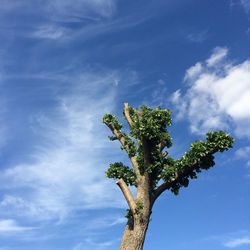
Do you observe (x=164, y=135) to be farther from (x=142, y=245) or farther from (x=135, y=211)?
(x=142, y=245)

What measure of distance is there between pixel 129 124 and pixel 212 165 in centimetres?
713

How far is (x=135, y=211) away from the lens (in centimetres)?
1527

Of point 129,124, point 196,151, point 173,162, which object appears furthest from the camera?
point 129,124

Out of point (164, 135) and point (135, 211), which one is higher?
point (164, 135)

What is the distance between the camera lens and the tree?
602 inches

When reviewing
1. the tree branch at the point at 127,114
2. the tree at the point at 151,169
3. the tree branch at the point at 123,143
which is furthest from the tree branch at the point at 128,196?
the tree branch at the point at 127,114

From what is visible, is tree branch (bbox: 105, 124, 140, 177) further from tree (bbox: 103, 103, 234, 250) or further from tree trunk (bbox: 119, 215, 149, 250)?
tree trunk (bbox: 119, 215, 149, 250)

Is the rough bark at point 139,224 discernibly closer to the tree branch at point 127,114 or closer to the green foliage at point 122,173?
the green foliage at point 122,173

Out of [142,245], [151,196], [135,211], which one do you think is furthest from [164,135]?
[142,245]

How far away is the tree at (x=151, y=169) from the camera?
1529cm

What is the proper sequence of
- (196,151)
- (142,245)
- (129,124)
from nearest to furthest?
1. (142,245)
2. (196,151)
3. (129,124)

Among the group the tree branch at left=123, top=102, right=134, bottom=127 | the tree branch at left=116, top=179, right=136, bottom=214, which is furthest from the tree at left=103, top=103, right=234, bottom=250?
the tree branch at left=123, top=102, right=134, bottom=127

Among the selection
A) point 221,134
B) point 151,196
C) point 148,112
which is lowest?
point 151,196

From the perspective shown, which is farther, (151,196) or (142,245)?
(151,196)
